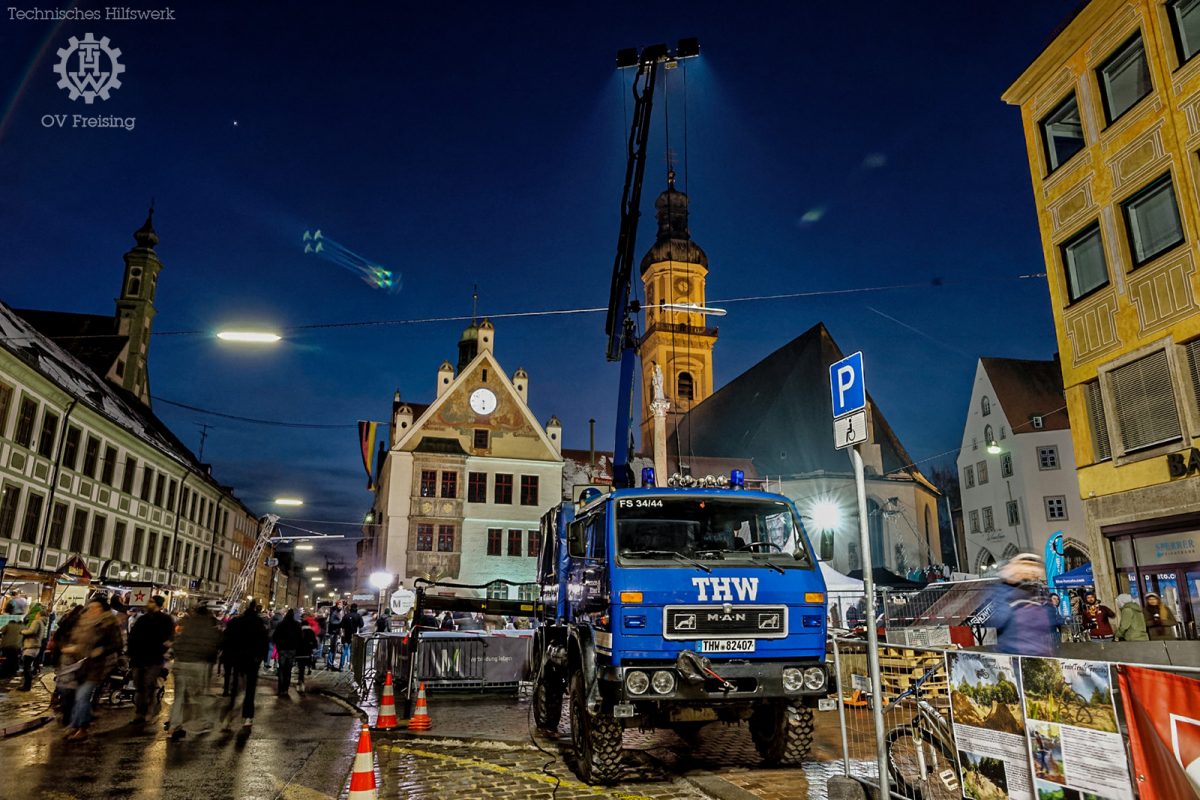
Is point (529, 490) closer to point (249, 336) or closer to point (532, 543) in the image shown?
point (532, 543)

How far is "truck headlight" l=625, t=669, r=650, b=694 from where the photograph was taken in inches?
275

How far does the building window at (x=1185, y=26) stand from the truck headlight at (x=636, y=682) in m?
14.9

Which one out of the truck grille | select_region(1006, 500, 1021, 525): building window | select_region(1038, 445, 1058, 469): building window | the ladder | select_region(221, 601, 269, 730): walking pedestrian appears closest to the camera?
the truck grille

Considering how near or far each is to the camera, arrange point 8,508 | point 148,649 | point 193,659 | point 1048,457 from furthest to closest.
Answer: point 1048,457, point 8,508, point 148,649, point 193,659

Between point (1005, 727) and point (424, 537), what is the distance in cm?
3516

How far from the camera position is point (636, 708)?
716 centimetres

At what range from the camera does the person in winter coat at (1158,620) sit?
12305 mm

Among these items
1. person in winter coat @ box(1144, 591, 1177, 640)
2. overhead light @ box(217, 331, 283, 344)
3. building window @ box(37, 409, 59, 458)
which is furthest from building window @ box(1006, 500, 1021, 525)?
building window @ box(37, 409, 59, 458)

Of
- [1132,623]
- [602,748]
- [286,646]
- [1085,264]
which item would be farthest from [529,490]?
[602,748]

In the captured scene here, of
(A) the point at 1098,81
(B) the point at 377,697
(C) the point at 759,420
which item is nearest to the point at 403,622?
(B) the point at 377,697

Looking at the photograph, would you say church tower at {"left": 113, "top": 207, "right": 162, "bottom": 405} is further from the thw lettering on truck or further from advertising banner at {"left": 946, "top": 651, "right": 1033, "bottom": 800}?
advertising banner at {"left": 946, "top": 651, "right": 1033, "bottom": 800}

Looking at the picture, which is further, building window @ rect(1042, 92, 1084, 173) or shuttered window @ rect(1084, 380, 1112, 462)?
building window @ rect(1042, 92, 1084, 173)

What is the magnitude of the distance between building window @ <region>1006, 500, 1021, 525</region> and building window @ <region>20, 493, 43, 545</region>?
44.3 metres

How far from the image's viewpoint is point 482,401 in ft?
133
